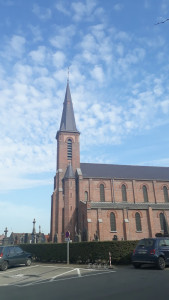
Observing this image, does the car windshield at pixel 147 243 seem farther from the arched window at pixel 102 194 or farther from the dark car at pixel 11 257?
the arched window at pixel 102 194

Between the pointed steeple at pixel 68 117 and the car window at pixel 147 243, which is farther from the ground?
the pointed steeple at pixel 68 117

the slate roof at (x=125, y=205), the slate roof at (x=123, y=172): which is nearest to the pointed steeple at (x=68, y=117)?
the slate roof at (x=123, y=172)

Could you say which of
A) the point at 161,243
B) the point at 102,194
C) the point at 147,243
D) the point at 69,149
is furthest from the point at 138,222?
the point at 147,243

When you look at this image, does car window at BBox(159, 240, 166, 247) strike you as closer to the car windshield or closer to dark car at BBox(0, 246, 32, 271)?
the car windshield

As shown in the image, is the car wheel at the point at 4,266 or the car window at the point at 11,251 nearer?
the car wheel at the point at 4,266

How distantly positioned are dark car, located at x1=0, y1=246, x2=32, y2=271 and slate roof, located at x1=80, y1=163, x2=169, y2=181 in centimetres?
2142

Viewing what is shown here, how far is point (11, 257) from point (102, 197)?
22594 millimetres

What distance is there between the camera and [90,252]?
14383 mm

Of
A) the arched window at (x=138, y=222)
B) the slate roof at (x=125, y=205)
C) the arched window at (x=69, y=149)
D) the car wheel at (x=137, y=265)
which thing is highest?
the arched window at (x=69, y=149)

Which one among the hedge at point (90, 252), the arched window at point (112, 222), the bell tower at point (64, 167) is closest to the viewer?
the hedge at point (90, 252)

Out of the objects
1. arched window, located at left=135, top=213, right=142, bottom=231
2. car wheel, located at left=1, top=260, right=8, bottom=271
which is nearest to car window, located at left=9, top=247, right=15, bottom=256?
car wheel, located at left=1, top=260, right=8, bottom=271

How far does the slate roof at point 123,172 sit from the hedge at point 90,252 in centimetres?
1886

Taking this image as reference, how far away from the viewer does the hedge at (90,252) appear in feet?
43.5

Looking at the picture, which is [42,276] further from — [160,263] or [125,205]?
[125,205]
